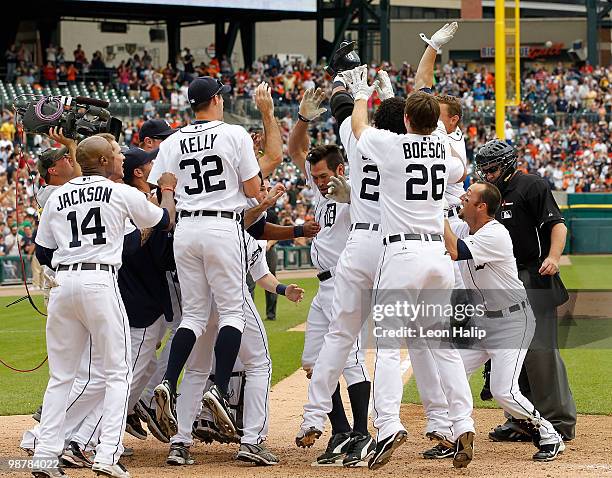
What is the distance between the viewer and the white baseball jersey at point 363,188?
6281 mm

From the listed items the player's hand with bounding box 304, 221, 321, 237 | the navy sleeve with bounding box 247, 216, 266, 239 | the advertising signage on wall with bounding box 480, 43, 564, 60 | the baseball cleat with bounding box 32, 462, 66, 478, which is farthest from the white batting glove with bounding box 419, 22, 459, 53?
the advertising signage on wall with bounding box 480, 43, 564, 60

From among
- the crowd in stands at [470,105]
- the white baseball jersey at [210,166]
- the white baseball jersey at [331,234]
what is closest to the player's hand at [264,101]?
the white baseball jersey at [210,166]

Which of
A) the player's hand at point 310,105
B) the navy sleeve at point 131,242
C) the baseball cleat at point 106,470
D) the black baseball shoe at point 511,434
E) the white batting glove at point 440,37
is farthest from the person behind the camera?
the white batting glove at point 440,37

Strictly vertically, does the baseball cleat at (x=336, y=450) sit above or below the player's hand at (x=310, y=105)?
below

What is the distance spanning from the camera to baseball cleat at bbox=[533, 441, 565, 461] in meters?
6.37

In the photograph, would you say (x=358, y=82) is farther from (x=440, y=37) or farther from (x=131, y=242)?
(x=131, y=242)

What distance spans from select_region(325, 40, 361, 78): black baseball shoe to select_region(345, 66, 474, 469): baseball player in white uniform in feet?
2.50

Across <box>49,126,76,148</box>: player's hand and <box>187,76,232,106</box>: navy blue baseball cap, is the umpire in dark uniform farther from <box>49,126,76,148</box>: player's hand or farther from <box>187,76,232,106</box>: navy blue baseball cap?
<box>49,126,76,148</box>: player's hand

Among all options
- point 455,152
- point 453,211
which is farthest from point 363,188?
point 453,211

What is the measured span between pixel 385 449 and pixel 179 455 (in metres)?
1.27

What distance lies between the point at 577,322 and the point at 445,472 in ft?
28.1

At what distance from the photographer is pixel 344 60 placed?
6.70m

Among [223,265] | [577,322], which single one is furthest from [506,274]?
[577,322]

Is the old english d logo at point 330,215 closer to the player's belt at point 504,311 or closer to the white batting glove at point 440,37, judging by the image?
the player's belt at point 504,311
